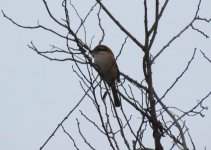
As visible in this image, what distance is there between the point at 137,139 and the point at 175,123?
0.86ft

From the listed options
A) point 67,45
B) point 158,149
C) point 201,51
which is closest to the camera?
point 158,149

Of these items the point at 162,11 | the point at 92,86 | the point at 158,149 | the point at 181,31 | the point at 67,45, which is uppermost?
the point at 181,31

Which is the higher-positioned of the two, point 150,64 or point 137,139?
point 150,64

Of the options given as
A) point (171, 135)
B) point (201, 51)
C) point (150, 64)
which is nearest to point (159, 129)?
point (171, 135)

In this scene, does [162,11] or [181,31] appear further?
[181,31]

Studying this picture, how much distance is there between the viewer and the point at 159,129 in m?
3.06

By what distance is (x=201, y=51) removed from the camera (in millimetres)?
3963

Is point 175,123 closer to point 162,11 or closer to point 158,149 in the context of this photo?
point 158,149

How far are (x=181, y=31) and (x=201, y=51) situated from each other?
54cm

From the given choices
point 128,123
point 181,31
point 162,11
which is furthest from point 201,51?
point 128,123

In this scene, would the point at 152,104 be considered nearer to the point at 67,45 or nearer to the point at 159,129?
the point at 159,129

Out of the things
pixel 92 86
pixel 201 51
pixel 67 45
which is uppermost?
pixel 201 51

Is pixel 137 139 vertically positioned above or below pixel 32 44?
below

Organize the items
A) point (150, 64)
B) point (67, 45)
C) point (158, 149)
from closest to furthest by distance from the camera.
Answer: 1. point (158, 149)
2. point (150, 64)
3. point (67, 45)
